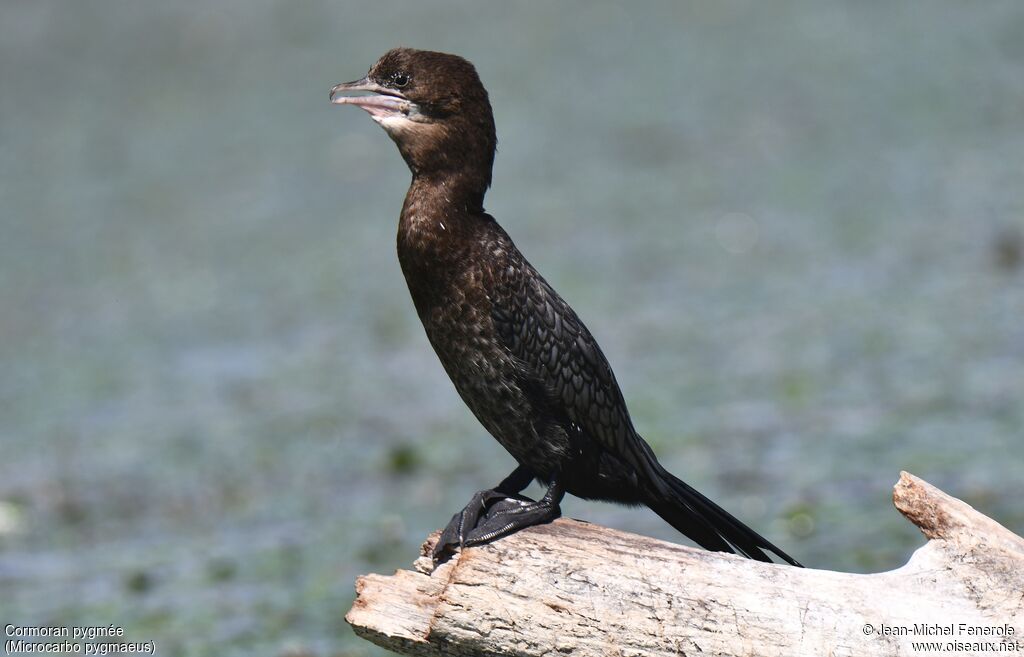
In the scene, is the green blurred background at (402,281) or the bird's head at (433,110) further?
the green blurred background at (402,281)

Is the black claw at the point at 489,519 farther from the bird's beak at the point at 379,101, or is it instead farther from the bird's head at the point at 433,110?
the bird's beak at the point at 379,101

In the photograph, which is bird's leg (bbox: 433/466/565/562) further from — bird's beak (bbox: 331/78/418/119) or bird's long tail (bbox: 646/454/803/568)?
bird's beak (bbox: 331/78/418/119)

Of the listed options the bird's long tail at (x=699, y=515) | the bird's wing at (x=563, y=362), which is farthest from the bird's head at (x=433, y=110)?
the bird's long tail at (x=699, y=515)

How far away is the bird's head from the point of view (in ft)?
13.0

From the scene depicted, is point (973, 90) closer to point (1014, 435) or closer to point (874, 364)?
point (874, 364)

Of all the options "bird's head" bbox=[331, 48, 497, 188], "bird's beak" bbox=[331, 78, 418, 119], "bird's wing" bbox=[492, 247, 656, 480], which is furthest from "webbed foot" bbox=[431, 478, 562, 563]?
"bird's beak" bbox=[331, 78, 418, 119]

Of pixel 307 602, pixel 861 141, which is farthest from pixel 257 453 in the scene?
pixel 861 141

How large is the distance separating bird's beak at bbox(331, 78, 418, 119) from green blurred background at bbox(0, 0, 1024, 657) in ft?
8.76

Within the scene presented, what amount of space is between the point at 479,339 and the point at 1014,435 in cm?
419

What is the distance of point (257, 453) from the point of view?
834cm

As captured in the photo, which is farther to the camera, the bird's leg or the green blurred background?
the green blurred background

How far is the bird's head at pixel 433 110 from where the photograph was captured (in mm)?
3969

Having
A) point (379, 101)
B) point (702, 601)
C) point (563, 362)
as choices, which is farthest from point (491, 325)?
point (702, 601)

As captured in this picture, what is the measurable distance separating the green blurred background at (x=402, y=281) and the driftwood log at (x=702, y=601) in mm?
2420
